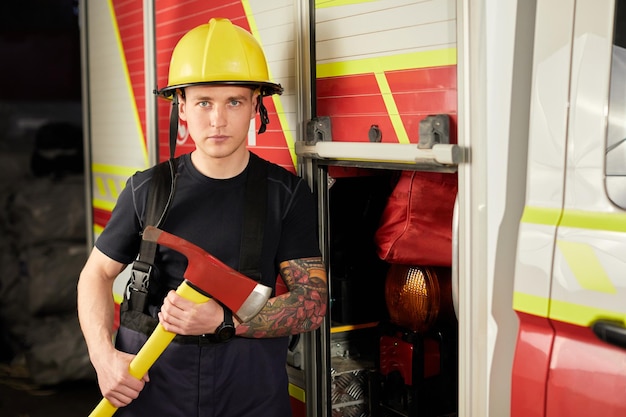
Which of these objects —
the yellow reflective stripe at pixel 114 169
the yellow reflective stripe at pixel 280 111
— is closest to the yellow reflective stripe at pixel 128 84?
the yellow reflective stripe at pixel 114 169

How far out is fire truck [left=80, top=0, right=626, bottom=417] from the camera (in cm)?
163

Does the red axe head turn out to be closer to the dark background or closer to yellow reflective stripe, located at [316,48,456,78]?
yellow reflective stripe, located at [316,48,456,78]

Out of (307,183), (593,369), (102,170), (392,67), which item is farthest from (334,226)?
(102,170)

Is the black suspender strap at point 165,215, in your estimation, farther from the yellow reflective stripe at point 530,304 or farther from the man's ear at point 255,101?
the yellow reflective stripe at point 530,304

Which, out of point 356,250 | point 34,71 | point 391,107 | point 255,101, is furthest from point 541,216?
point 34,71

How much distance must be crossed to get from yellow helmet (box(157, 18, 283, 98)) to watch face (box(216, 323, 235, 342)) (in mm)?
724

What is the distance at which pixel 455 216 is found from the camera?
1.97 m

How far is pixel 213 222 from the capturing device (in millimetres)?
2342

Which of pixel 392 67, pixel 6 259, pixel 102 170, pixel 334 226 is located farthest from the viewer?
pixel 6 259

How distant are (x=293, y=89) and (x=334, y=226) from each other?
1.75 ft

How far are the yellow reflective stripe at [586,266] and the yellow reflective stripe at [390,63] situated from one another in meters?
0.57

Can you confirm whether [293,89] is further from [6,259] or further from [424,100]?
[6,259]

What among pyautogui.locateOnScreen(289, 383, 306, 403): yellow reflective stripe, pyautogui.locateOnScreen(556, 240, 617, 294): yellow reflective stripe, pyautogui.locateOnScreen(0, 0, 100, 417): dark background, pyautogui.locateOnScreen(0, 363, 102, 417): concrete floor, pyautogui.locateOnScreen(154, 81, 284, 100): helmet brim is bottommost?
pyautogui.locateOnScreen(0, 363, 102, 417): concrete floor

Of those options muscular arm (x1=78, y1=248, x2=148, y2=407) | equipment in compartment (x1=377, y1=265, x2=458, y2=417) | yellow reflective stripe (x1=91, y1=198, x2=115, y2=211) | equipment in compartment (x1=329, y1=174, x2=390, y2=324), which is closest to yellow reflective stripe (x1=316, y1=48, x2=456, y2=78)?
equipment in compartment (x1=329, y1=174, x2=390, y2=324)
